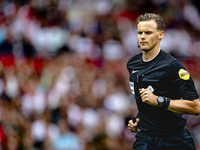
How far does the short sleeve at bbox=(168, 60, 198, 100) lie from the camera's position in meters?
2.84

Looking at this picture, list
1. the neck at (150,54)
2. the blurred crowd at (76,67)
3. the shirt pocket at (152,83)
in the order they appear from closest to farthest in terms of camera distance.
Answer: the shirt pocket at (152,83) → the neck at (150,54) → the blurred crowd at (76,67)

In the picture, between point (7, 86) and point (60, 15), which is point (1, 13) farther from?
point (7, 86)

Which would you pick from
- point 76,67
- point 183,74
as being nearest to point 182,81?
point 183,74

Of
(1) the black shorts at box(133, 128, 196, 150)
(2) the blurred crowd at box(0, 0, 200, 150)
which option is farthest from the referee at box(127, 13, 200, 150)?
(2) the blurred crowd at box(0, 0, 200, 150)

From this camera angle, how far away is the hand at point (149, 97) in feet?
9.29

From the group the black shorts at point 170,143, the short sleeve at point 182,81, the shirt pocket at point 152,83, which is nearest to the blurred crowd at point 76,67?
the black shorts at point 170,143

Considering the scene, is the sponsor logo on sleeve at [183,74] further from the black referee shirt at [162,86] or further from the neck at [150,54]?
the neck at [150,54]

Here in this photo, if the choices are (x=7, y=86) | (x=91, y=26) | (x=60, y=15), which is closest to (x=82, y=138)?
(x=7, y=86)

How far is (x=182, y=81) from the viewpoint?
2.85 m

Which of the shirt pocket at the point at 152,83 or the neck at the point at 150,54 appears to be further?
the neck at the point at 150,54

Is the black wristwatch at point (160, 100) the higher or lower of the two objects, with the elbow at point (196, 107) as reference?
higher

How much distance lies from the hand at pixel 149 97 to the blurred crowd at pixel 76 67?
4006 millimetres

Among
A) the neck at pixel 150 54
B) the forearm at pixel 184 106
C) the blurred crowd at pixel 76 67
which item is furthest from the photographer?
the blurred crowd at pixel 76 67

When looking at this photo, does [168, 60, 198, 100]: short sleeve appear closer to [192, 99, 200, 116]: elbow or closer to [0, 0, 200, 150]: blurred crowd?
[192, 99, 200, 116]: elbow
